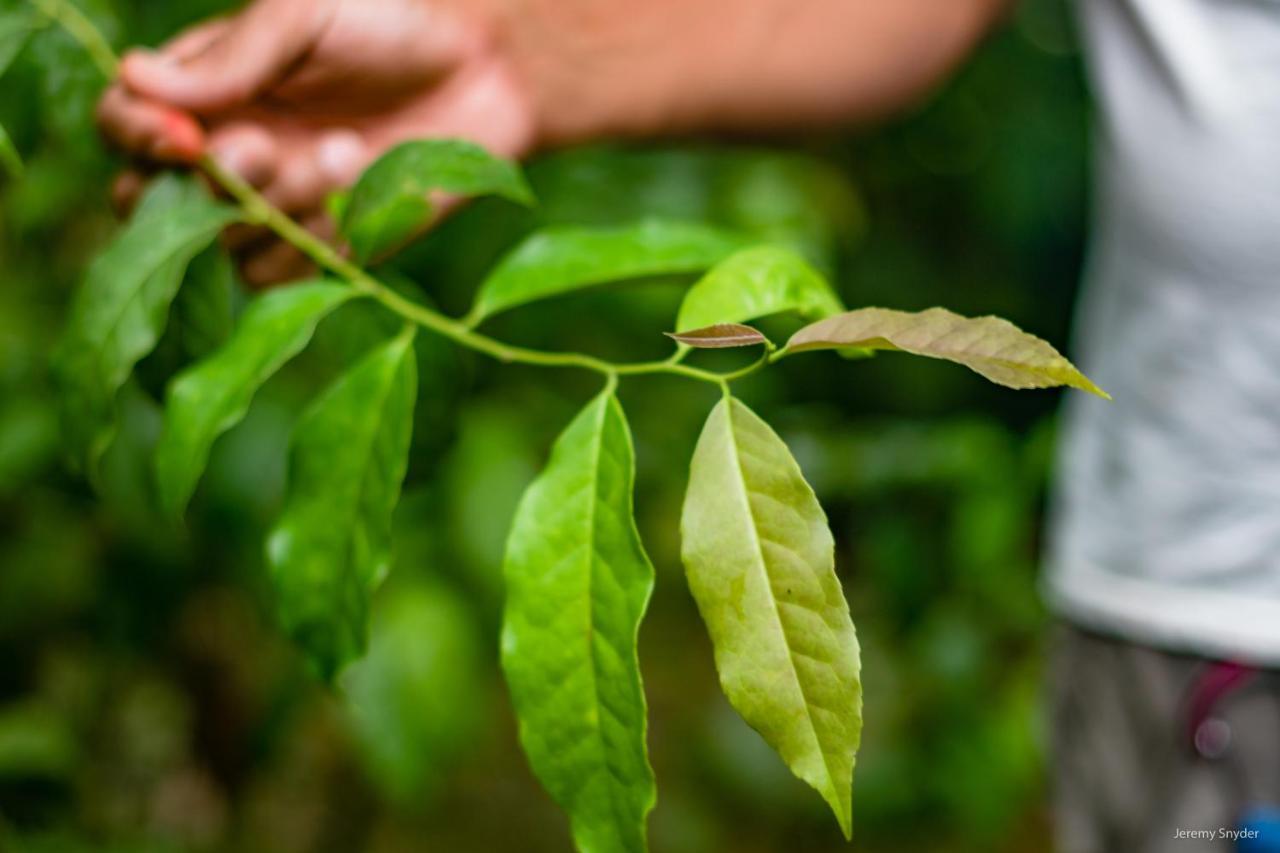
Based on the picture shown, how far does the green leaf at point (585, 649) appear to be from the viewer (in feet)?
1.35

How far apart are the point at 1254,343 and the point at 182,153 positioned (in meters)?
0.61

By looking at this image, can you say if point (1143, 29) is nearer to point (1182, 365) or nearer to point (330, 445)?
point (1182, 365)

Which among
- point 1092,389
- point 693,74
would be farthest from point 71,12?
point 1092,389

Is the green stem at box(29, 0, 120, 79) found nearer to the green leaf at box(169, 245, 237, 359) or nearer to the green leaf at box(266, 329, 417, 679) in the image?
the green leaf at box(169, 245, 237, 359)

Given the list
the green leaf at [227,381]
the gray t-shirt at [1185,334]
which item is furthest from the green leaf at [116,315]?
the gray t-shirt at [1185,334]

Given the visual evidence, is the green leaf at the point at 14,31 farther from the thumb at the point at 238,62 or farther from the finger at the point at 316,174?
the finger at the point at 316,174

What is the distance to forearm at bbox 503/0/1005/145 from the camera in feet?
2.71

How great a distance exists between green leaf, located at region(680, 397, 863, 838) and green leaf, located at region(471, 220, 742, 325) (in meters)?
0.16

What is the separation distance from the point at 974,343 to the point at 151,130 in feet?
1.50

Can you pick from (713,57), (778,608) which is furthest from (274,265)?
(778,608)

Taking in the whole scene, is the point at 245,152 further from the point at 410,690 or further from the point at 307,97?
the point at 410,690

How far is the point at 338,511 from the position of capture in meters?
0.51

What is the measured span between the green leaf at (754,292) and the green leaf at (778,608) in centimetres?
7

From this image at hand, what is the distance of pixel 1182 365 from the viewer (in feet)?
2.38
